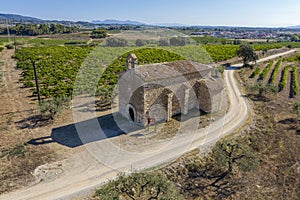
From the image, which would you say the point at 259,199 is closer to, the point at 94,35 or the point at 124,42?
the point at 124,42

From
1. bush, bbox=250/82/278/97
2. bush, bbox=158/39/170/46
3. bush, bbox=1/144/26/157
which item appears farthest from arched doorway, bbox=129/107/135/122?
bush, bbox=158/39/170/46

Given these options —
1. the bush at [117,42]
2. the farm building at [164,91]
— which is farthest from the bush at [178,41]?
the farm building at [164,91]

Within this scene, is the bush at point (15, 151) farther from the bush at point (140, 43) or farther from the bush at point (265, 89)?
the bush at point (140, 43)

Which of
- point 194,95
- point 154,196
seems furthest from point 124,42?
point 154,196

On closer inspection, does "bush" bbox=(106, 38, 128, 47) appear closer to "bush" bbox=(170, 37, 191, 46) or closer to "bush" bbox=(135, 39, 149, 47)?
"bush" bbox=(135, 39, 149, 47)

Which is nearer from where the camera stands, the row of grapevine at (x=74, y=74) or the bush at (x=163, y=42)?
the row of grapevine at (x=74, y=74)

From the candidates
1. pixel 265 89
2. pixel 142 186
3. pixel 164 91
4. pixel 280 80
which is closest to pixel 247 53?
pixel 280 80

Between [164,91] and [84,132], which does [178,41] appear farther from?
[84,132]
